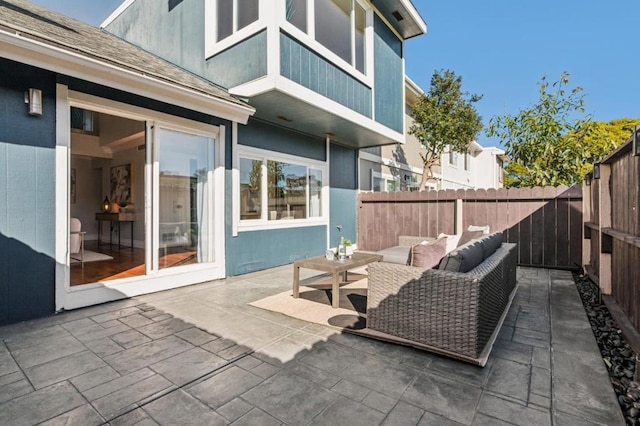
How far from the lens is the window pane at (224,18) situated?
5.49 m

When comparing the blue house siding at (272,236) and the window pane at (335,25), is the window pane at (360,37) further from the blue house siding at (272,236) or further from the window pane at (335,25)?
the blue house siding at (272,236)

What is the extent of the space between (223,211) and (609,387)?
5180mm

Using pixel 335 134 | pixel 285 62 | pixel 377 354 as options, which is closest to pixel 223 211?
pixel 285 62

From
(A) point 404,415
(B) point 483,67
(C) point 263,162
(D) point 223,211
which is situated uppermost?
(B) point 483,67

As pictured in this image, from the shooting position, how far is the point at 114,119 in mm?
8445

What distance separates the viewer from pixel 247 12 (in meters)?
5.18

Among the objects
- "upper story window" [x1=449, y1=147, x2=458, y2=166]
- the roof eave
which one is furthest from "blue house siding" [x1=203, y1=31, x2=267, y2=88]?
"upper story window" [x1=449, y1=147, x2=458, y2=166]

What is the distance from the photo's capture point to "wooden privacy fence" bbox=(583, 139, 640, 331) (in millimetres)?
2922

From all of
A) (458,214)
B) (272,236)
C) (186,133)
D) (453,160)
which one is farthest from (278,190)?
(453,160)

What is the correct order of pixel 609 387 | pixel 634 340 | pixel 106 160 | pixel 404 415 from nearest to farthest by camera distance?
pixel 404 415 < pixel 609 387 < pixel 634 340 < pixel 106 160

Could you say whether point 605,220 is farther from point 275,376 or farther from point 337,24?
point 337,24

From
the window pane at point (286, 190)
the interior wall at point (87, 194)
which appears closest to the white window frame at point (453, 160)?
the window pane at point (286, 190)

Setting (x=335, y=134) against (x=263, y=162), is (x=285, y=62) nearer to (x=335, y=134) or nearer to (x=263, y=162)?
(x=263, y=162)

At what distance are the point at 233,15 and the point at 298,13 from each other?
1100 millimetres
